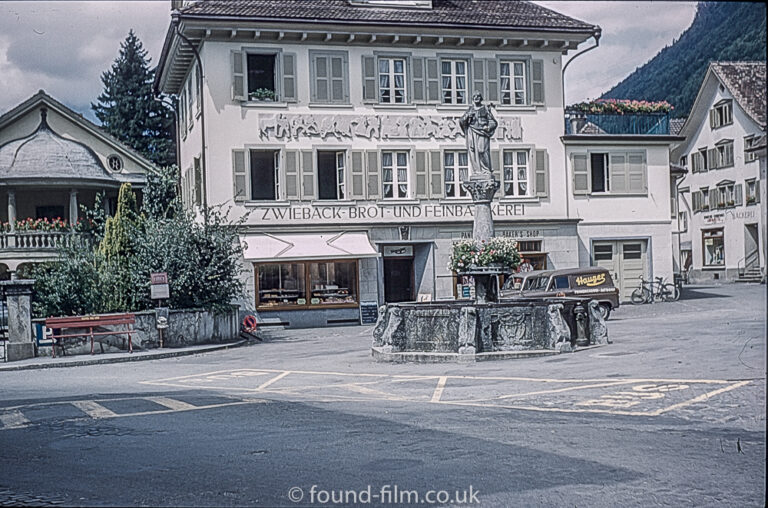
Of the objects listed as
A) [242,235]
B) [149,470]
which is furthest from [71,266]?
[149,470]

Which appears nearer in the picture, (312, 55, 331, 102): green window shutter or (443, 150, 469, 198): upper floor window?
(312, 55, 331, 102): green window shutter

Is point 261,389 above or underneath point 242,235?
underneath

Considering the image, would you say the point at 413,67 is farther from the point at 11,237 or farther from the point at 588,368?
the point at 588,368

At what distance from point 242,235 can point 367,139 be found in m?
5.40

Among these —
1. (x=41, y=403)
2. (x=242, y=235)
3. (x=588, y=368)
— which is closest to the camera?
(x=41, y=403)

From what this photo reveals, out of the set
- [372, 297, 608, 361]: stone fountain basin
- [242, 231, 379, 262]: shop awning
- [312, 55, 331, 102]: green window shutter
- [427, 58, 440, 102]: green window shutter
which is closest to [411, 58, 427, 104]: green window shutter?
[427, 58, 440, 102]: green window shutter

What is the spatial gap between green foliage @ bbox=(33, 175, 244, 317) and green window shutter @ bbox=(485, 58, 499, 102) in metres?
12.2

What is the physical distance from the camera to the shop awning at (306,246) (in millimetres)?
30047

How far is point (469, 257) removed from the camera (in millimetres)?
19109

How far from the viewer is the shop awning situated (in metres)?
30.0

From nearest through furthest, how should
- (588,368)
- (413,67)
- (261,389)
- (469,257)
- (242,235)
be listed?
(261,389) → (588,368) → (469,257) → (242,235) → (413,67)

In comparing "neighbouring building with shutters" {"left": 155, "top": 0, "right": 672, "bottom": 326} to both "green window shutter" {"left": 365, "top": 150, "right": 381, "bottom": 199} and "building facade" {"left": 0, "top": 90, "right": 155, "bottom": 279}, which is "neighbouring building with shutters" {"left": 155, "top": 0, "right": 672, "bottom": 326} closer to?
"green window shutter" {"left": 365, "top": 150, "right": 381, "bottom": 199}

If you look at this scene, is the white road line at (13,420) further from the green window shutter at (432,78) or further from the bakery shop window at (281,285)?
the green window shutter at (432,78)

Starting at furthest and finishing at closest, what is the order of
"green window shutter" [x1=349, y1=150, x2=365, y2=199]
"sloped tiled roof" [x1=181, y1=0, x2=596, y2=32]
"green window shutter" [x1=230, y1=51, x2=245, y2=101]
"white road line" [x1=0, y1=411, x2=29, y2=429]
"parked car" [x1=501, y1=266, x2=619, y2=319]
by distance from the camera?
"green window shutter" [x1=349, y1=150, x2=365, y2=199]
"green window shutter" [x1=230, y1=51, x2=245, y2=101]
"sloped tiled roof" [x1=181, y1=0, x2=596, y2=32]
"parked car" [x1=501, y1=266, x2=619, y2=319]
"white road line" [x1=0, y1=411, x2=29, y2=429]
